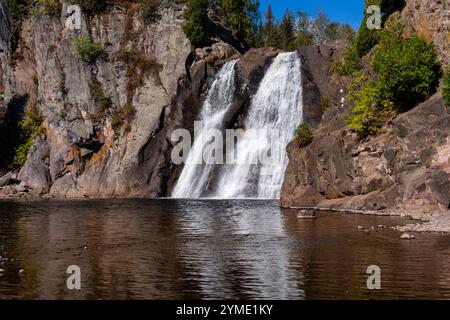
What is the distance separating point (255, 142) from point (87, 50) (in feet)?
107

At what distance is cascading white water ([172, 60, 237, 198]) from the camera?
71438mm

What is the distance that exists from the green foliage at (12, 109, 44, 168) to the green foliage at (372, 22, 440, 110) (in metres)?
57.9

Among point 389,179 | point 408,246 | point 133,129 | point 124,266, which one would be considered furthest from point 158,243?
point 133,129

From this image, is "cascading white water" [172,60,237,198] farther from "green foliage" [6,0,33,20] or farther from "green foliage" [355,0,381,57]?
"green foliage" [6,0,33,20]

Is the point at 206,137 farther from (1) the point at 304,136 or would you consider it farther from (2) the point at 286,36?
(2) the point at 286,36

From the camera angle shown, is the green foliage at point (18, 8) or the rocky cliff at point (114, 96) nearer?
the rocky cliff at point (114, 96)

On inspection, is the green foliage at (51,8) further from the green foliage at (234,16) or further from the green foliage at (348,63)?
the green foliage at (348,63)

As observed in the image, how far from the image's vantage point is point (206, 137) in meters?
74.9

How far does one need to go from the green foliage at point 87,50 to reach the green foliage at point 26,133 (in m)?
13.2

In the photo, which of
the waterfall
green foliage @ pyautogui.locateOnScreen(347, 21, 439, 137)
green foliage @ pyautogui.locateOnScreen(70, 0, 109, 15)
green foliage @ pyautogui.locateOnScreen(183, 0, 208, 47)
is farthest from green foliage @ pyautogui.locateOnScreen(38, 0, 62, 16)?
green foliage @ pyautogui.locateOnScreen(347, 21, 439, 137)

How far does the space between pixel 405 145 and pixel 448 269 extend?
24.3m

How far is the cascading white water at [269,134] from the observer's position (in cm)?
6669

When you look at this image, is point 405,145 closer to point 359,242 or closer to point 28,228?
point 359,242

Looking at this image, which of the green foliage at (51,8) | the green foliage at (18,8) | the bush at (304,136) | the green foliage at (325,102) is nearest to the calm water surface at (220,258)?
the bush at (304,136)
